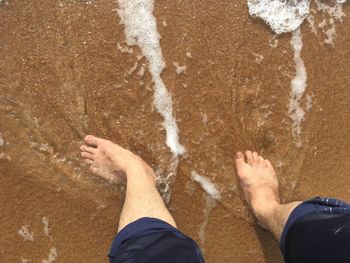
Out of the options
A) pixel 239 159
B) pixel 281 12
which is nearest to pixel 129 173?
pixel 239 159

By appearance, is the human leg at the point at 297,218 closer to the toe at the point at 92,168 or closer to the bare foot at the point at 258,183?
the bare foot at the point at 258,183

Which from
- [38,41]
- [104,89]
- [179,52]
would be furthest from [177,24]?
[38,41]

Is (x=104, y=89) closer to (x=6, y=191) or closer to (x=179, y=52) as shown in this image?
(x=179, y=52)

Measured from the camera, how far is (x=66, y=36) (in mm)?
1747

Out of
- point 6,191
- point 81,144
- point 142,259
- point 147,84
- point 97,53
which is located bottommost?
point 142,259

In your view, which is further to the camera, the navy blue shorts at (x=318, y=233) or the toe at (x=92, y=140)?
the toe at (x=92, y=140)

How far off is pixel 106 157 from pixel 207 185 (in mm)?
435

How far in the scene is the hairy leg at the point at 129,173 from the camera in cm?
178

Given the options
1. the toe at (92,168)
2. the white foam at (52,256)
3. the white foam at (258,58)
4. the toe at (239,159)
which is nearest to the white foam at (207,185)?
the toe at (239,159)

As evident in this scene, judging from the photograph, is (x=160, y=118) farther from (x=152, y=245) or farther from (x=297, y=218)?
(x=297, y=218)

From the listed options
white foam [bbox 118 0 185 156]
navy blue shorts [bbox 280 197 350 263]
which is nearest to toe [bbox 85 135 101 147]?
white foam [bbox 118 0 185 156]

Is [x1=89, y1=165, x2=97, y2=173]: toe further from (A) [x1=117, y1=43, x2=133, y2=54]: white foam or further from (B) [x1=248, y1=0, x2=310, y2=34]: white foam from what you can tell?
(B) [x1=248, y1=0, x2=310, y2=34]: white foam

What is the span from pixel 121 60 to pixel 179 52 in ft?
0.77

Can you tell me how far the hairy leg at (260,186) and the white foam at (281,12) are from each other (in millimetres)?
542
